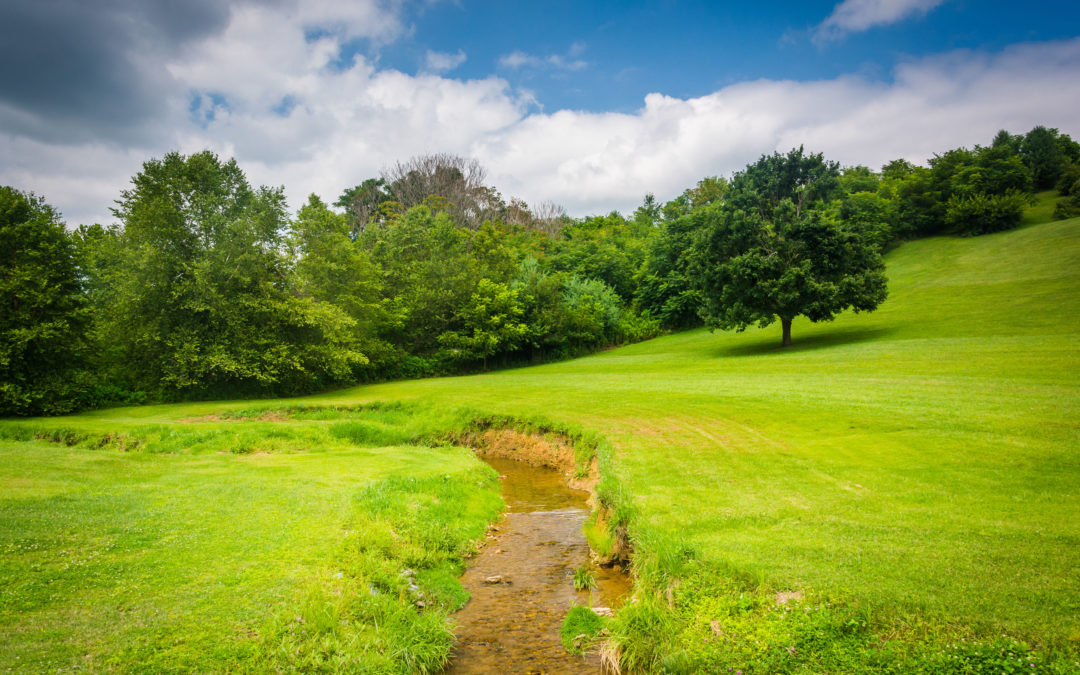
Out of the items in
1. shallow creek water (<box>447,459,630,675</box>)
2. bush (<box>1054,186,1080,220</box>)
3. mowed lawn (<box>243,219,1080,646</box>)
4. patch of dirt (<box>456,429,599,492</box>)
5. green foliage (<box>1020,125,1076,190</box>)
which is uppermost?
green foliage (<box>1020,125,1076,190</box>)

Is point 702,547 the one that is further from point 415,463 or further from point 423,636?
point 415,463

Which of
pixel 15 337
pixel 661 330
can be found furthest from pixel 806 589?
pixel 661 330

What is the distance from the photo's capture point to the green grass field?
6344mm

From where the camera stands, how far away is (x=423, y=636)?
7.78m

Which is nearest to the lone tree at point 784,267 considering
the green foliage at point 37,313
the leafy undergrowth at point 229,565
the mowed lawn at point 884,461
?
the mowed lawn at point 884,461

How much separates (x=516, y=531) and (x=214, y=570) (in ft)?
24.0

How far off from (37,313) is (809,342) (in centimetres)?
5289

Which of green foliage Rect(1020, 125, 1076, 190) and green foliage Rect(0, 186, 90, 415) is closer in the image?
green foliage Rect(0, 186, 90, 415)

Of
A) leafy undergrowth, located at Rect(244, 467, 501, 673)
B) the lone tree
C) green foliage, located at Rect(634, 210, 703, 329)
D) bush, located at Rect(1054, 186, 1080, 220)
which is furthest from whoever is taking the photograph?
green foliage, located at Rect(634, 210, 703, 329)

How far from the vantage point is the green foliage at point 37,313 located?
28688 millimetres

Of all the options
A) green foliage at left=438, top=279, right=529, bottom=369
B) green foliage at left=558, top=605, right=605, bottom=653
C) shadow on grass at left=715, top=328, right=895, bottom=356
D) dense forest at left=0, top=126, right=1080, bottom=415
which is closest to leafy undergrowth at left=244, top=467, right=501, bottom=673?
green foliage at left=558, top=605, right=605, bottom=653

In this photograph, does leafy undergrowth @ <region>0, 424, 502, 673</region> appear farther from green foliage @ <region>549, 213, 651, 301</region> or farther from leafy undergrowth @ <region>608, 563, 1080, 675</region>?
green foliage @ <region>549, 213, 651, 301</region>

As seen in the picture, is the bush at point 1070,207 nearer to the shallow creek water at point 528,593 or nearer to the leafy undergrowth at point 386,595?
the shallow creek water at point 528,593

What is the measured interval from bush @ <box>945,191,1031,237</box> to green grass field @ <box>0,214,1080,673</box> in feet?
191
